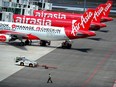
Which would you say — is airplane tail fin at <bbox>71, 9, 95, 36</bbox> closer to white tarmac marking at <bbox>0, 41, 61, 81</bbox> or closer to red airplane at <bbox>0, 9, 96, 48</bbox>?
red airplane at <bbox>0, 9, 96, 48</bbox>

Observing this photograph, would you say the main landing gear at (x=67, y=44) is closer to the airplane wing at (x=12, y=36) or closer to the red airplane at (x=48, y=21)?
the airplane wing at (x=12, y=36)

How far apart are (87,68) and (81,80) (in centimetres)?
976

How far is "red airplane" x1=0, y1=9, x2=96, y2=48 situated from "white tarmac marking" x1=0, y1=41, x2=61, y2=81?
7.68 ft

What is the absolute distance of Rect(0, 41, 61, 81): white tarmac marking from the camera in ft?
232

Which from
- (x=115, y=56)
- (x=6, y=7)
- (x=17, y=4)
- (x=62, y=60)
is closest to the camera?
(x=62, y=60)

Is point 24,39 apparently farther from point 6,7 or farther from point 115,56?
point 6,7

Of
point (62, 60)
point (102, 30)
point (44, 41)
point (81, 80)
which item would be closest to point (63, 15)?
point (102, 30)

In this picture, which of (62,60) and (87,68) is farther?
(62,60)

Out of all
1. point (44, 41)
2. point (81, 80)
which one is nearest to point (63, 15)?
point (44, 41)

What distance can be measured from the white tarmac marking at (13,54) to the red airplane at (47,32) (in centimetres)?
234

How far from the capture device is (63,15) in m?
138

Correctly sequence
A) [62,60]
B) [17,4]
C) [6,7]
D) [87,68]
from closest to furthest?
[87,68]
[62,60]
[6,7]
[17,4]

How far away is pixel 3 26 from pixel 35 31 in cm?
681

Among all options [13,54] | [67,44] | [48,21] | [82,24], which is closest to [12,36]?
[13,54]
